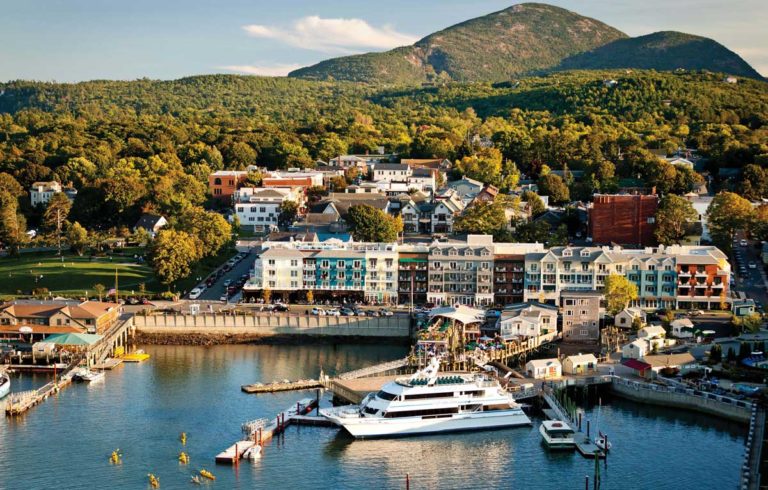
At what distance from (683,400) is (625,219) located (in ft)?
81.5

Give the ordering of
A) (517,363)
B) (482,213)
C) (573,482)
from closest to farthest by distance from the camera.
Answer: (573,482) → (517,363) → (482,213)

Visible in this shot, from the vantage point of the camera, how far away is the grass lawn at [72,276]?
55219 millimetres

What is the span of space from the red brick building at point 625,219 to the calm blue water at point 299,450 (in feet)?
79.5

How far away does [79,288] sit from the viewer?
5500cm

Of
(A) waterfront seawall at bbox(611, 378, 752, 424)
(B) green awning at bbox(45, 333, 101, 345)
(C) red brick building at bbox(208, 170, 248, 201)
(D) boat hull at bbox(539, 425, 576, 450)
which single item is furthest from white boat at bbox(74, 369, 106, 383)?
(C) red brick building at bbox(208, 170, 248, 201)

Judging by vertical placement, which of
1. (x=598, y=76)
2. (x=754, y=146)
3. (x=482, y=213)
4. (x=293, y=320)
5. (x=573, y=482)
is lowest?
(x=573, y=482)

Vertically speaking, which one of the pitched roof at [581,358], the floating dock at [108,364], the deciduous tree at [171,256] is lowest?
the floating dock at [108,364]

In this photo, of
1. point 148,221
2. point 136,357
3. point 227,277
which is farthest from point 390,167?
point 136,357

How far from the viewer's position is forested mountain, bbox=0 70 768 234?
258 feet

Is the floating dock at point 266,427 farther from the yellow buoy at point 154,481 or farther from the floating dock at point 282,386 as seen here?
the yellow buoy at point 154,481

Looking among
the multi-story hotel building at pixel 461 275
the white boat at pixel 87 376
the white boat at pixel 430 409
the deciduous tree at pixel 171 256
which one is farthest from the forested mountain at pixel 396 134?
the white boat at pixel 430 409

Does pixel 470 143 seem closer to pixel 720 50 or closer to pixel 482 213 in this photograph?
pixel 482 213

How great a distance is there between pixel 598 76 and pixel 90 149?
7808 cm

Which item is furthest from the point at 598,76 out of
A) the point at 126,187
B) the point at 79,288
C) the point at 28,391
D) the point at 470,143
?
the point at 28,391
